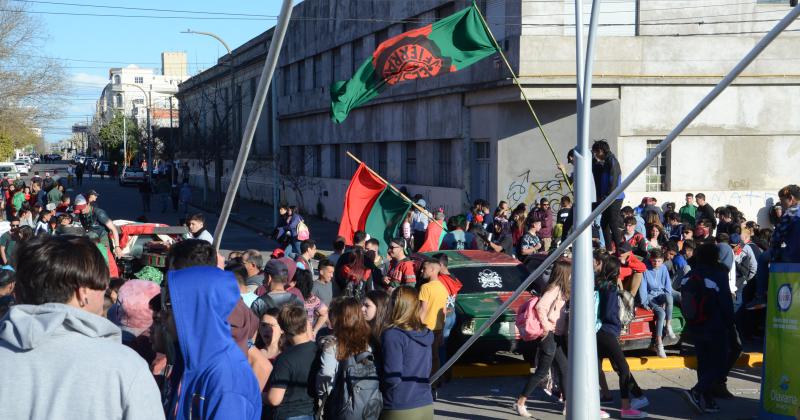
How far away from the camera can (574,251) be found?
767 centimetres

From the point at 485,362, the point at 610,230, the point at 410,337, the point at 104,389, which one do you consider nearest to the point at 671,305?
the point at 610,230

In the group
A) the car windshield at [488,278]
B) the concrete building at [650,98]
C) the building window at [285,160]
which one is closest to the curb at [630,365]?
the car windshield at [488,278]

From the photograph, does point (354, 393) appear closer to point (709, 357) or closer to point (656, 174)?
point (709, 357)

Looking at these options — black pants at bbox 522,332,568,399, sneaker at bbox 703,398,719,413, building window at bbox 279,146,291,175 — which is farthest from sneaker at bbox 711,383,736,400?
building window at bbox 279,146,291,175

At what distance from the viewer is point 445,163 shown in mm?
27891

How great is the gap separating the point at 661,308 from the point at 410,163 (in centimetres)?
1951

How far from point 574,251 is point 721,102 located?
16830 mm

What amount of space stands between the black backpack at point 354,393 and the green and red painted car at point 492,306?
5.11m

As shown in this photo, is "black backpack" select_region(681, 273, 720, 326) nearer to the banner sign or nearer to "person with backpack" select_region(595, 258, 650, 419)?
the banner sign

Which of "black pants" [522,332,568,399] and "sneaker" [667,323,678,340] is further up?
"black pants" [522,332,568,399]

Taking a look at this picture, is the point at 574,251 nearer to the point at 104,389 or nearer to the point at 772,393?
the point at 772,393

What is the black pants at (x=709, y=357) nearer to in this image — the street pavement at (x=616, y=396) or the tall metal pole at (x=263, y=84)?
the street pavement at (x=616, y=396)

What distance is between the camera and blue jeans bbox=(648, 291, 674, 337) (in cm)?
1174

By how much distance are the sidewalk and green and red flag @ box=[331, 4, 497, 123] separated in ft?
44.5
